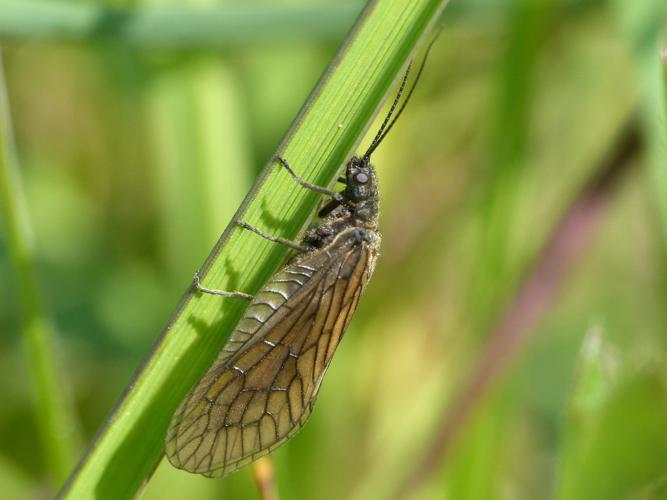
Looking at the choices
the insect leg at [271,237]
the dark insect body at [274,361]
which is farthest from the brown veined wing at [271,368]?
the insect leg at [271,237]

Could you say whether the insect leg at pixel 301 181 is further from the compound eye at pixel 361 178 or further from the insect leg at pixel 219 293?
A: the compound eye at pixel 361 178

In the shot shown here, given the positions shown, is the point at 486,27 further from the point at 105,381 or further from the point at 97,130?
the point at 105,381

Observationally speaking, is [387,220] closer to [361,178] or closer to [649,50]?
[361,178]

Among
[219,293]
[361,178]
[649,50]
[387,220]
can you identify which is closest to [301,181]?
[219,293]

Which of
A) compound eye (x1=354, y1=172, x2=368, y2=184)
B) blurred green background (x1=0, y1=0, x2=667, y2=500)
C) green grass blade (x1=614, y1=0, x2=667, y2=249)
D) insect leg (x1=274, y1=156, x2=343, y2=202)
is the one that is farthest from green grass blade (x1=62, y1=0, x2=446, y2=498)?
blurred green background (x1=0, y1=0, x2=667, y2=500)

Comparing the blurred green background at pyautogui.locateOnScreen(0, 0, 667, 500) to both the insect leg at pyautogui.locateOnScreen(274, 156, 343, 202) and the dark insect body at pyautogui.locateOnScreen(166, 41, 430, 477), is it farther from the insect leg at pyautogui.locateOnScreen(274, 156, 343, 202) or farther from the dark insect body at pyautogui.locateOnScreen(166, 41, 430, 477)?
the insect leg at pyautogui.locateOnScreen(274, 156, 343, 202)

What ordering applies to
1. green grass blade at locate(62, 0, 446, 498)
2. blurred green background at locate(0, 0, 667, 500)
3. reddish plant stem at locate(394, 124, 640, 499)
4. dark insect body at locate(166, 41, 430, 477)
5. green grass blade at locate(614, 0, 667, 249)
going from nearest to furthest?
1. green grass blade at locate(62, 0, 446, 498)
2. dark insect body at locate(166, 41, 430, 477)
3. green grass blade at locate(614, 0, 667, 249)
4. reddish plant stem at locate(394, 124, 640, 499)
5. blurred green background at locate(0, 0, 667, 500)

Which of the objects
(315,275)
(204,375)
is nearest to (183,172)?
(315,275)
